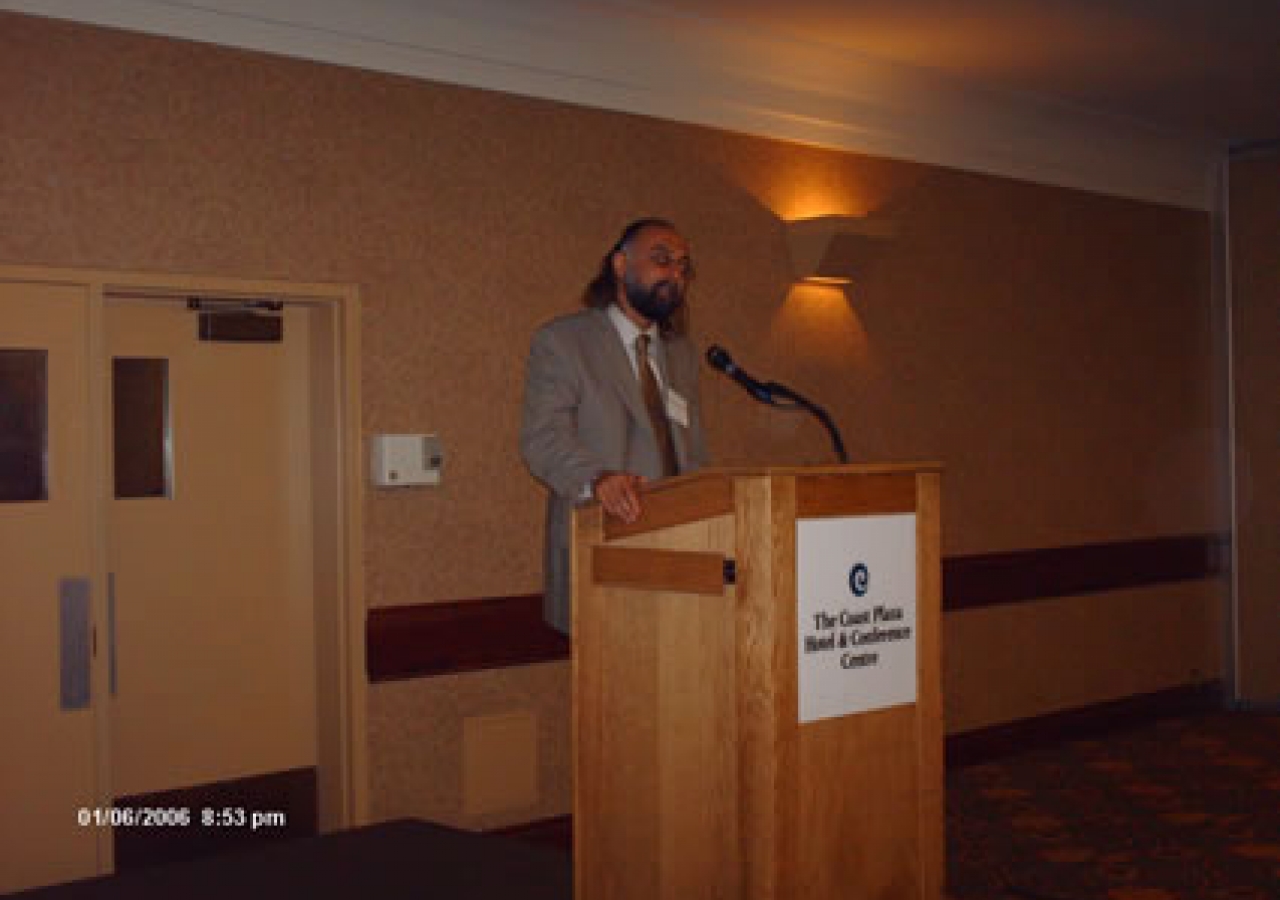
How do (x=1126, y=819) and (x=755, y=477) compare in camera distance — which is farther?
(x=1126, y=819)

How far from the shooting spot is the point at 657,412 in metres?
3.74

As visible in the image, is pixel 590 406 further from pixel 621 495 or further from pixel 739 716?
pixel 739 716

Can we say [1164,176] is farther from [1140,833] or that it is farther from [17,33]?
[17,33]

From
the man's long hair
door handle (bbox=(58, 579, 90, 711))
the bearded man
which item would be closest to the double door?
door handle (bbox=(58, 579, 90, 711))

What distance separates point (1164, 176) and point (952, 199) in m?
1.85

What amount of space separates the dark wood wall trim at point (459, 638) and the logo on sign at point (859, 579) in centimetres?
238

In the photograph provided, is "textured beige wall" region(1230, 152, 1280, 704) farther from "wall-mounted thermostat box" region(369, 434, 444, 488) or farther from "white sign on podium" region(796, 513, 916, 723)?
"white sign on podium" region(796, 513, 916, 723)

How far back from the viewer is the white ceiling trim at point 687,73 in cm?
441

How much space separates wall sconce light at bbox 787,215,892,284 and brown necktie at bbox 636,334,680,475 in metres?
2.23

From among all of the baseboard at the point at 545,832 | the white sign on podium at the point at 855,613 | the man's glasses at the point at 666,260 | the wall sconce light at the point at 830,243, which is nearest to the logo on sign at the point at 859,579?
the white sign on podium at the point at 855,613

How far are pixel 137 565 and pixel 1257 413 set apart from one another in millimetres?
6125

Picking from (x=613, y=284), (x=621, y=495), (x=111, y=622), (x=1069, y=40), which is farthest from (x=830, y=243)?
(x=621, y=495)

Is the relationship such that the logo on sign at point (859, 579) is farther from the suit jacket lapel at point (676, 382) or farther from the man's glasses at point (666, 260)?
the man's glasses at point (666, 260)

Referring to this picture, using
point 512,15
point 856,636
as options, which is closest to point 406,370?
point 512,15
